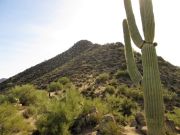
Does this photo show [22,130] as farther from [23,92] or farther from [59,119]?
[23,92]

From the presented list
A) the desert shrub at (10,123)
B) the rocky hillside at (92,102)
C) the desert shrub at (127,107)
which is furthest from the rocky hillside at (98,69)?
the desert shrub at (10,123)

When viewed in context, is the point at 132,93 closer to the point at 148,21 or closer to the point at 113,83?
the point at 113,83

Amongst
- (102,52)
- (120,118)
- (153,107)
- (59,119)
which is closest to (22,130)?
(59,119)

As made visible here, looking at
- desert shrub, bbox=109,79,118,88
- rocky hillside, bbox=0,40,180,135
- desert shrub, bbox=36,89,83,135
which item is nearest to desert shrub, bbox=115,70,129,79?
rocky hillside, bbox=0,40,180,135

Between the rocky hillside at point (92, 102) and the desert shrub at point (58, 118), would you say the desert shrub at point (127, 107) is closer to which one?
the rocky hillside at point (92, 102)

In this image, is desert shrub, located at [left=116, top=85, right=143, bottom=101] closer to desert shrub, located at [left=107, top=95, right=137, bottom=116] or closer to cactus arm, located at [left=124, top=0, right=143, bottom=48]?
desert shrub, located at [left=107, top=95, right=137, bottom=116]

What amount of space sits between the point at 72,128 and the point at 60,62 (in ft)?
124

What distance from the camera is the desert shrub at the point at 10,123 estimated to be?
35.8ft

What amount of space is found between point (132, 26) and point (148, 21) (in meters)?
0.89

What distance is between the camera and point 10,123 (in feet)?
36.4

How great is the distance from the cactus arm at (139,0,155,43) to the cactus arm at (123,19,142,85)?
1525 mm

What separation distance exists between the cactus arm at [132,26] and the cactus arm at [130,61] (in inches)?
29.6

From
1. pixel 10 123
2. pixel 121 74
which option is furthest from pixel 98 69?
pixel 10 123

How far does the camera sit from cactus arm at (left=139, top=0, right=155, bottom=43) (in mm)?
7320
